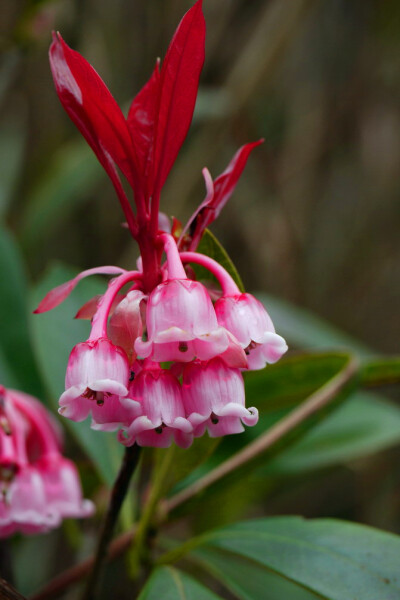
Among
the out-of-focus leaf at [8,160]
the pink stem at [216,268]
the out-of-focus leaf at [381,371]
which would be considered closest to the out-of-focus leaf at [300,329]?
the out-of-focus leaf at [381,371]

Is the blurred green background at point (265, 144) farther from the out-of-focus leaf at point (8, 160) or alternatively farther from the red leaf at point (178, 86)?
the red leaf at point (178, 86)

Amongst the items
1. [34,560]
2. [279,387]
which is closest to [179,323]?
[279,387]

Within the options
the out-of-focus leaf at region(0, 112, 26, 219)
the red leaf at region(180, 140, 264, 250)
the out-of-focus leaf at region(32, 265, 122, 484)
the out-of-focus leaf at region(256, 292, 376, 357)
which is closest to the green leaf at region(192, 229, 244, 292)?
the red leaf at region(180, 140, 264, 250)

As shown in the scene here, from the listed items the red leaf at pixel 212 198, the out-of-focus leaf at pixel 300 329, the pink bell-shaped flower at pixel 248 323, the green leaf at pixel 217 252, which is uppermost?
the red leaf at pixel 212 198

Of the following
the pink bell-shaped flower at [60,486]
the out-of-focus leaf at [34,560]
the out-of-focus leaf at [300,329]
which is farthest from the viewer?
the out-of-focus leaf at [300,329]

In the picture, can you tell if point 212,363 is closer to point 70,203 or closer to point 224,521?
point 224,521

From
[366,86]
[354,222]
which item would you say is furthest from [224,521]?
[366,86]
